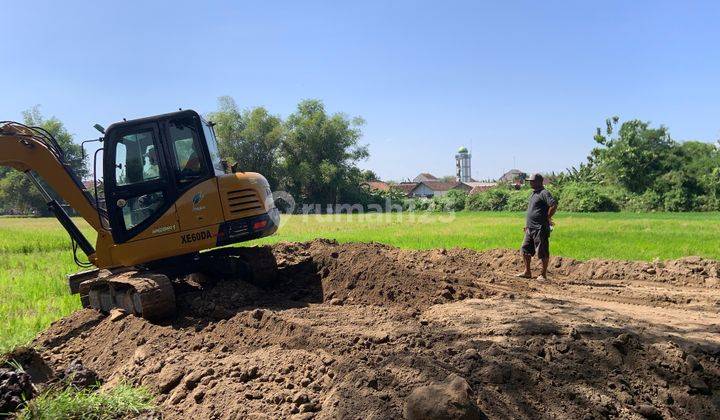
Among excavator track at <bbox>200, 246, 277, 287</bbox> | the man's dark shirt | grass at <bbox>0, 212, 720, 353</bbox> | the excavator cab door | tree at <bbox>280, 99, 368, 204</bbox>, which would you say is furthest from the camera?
tree at <bbox>280, 99, 368, 204</bbox>

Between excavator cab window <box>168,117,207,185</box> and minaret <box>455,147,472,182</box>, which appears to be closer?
excavator cab window <box>168,117,207,185</box>

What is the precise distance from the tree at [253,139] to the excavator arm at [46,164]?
4408cm

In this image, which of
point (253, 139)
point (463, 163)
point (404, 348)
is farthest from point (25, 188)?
point (463, 163)

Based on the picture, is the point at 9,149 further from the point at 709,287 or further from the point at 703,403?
the point at 709,287

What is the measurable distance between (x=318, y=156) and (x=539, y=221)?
45.6m

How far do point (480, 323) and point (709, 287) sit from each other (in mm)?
5130

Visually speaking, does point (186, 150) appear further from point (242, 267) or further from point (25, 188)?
point (25, 188)

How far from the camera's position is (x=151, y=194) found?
21.6ft

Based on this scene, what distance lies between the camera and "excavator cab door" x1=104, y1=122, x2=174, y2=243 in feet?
21.5

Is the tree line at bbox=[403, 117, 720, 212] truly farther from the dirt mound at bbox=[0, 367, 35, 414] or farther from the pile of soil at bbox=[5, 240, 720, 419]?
the dirt mound at bbox=[0, 367, 35, 414]

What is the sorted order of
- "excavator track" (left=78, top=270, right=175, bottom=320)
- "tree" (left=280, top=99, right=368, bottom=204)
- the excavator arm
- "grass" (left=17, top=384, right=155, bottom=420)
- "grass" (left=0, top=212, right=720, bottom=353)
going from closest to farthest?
"grass" (left=17, top=384, right=155, bottom=420) < "excavator track" (left=78, top=270, right=175, bottom=320) < the excavator arm < "grass" (left=0, top=212, right=720, bottom=353) < "tree" (left=280, top=99, right=368, bottom=204)

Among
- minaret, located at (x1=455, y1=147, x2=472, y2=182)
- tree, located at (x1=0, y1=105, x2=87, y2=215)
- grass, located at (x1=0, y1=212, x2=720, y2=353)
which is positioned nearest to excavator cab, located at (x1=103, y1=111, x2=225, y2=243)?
grass, located at (x1=0, y1=212, x2=720, y2=353)

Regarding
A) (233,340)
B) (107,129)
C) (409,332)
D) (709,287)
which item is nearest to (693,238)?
(709,287)

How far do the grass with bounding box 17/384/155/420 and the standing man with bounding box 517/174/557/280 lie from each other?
6532 millimetres
